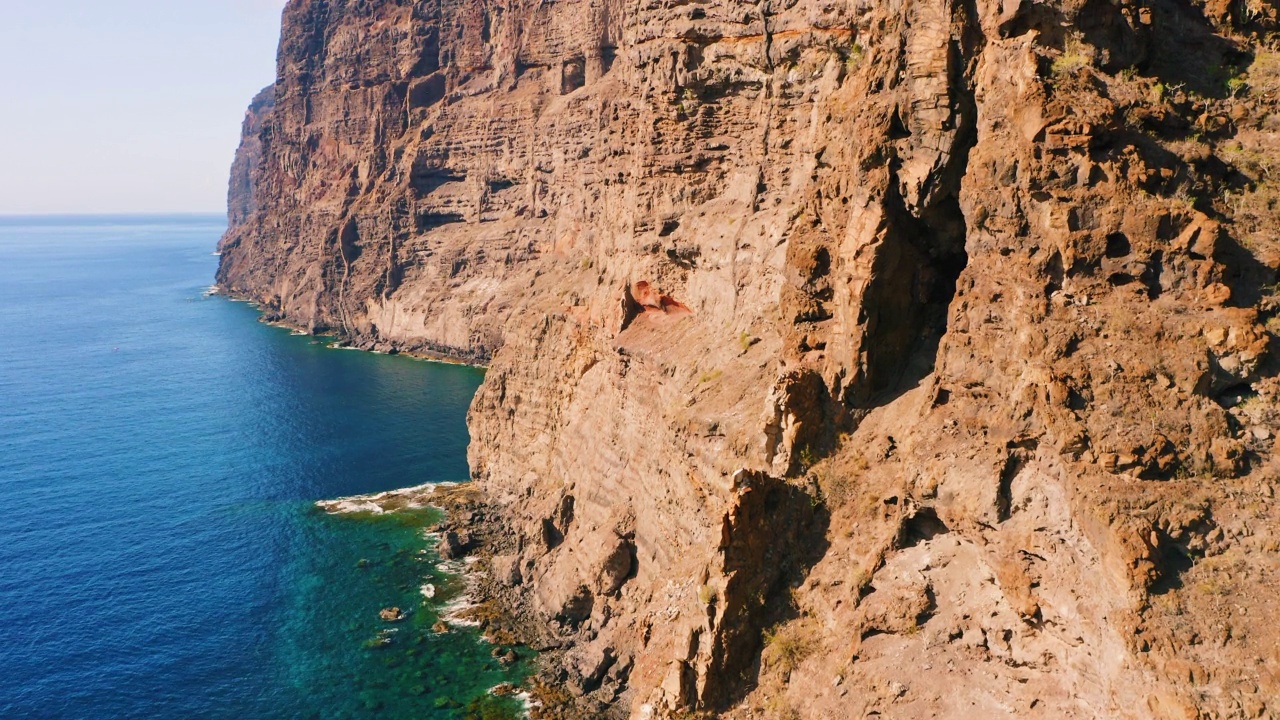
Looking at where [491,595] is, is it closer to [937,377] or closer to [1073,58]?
[937,377]

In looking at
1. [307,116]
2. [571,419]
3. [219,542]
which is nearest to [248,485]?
[219,542]

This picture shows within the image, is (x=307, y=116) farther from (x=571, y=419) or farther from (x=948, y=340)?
(x=948, y=340)

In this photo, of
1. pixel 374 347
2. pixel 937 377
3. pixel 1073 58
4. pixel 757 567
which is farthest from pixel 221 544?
pixel 374 347

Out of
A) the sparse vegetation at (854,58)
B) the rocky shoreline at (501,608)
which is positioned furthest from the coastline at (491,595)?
the sparse vegetation at (854,58)

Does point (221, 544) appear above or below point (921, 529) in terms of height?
A: below

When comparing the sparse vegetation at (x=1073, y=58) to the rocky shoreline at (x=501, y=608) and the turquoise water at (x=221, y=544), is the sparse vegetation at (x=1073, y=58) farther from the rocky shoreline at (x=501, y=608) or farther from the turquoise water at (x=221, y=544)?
the turquoise water at (x=221, y=544)
